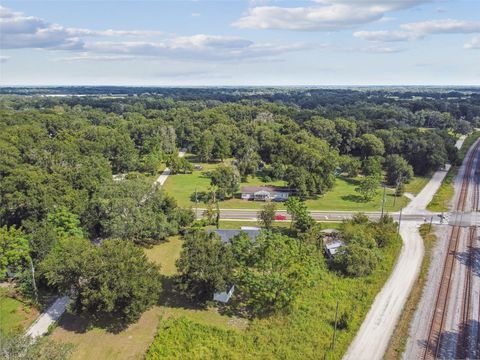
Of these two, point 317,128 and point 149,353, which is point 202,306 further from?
point 317,128

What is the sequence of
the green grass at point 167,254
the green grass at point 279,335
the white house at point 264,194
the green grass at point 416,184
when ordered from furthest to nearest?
the green grass at point 416,184 → the white house at point 264,194 → the green grass at point 167,254 → the green grass at point 279,335

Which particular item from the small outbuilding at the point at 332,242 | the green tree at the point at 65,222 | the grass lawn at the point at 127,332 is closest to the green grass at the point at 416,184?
the small outbuilding at the point at 332,242

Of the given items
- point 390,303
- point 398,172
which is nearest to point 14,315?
point 390,303

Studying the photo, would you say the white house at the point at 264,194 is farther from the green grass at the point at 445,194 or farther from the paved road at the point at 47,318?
the paved road at the point at 47,318

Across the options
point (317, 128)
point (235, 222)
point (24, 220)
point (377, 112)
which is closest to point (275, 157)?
point (317, 128)

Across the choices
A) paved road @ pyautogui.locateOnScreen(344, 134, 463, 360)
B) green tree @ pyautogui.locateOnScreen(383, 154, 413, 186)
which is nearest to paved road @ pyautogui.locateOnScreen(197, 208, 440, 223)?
paved road @ pyautogui.locateOnScreen(344, 134, 463, 360)

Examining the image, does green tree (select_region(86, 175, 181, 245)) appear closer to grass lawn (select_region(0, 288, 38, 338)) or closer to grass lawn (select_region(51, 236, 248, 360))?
grass lawn (select_region(0, 288, 38, 338))
